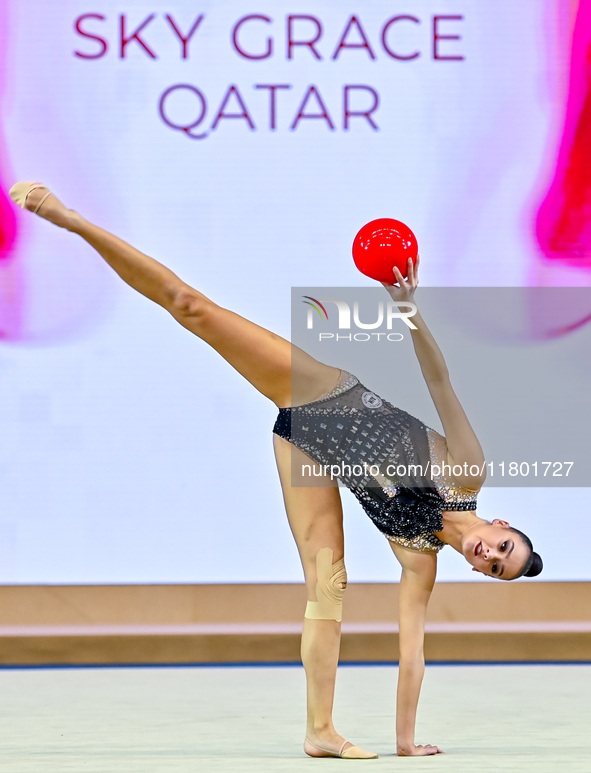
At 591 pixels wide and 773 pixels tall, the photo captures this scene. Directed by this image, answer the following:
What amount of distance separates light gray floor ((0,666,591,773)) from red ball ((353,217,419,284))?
1.19 meters

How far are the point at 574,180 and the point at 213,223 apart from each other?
162 centimetres

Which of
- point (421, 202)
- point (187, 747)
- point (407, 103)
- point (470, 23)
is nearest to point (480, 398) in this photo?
→ point (421, 202)

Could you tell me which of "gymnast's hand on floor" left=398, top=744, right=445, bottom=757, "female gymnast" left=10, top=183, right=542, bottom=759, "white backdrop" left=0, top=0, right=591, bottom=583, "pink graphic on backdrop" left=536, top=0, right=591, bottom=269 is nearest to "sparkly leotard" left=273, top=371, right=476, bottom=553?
"female gymnast" left=10, top=183, right=542, bottom=759

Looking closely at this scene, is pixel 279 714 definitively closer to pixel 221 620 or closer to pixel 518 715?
pixel 518 715

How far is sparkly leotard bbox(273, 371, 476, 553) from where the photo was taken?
2527mm

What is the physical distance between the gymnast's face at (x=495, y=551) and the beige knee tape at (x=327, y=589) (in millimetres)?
345

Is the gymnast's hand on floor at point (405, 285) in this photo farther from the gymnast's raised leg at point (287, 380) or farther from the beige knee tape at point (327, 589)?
the beige knee tape at point (327, 589)

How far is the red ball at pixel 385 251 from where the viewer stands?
7.84ft

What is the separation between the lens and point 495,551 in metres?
2.49

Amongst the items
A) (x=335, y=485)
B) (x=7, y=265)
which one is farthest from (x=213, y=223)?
A: (x=335, y=485)

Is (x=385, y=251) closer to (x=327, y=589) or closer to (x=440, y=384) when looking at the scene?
(x=440, y=384)

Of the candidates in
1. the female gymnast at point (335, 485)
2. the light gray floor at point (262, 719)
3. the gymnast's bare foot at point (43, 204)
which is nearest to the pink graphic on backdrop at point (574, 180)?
the light gray floor at point (262, 719)

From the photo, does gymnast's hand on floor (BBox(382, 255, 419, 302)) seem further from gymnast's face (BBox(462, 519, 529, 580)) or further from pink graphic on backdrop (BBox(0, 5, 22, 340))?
pink graphic on backdrop (BBox(0, 5, 22, 340))

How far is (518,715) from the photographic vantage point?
3.11 metres
